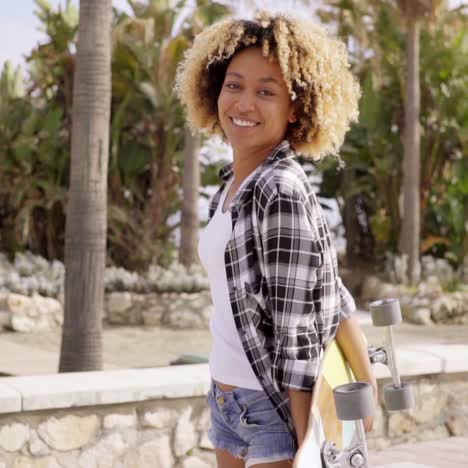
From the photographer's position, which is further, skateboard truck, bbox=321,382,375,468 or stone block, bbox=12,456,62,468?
stone block, bbox=12,456,62,468

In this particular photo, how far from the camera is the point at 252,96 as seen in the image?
83.1 inches

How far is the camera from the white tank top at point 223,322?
2039mm

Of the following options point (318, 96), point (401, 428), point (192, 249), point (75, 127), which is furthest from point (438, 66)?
point (318, 96)

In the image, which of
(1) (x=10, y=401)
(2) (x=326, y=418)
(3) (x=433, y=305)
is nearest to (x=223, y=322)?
(2) (x=326, y=418)

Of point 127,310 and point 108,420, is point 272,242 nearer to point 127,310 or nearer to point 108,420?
point 108,420

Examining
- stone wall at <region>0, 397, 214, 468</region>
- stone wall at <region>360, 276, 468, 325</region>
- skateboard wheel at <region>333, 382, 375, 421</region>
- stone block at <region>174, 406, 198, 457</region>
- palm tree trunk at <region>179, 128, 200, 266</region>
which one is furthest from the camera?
stone wall at <region>360, 276, 468, 325</region>

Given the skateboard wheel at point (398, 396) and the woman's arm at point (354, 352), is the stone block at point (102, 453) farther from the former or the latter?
the woman's arm at point (354, 352)

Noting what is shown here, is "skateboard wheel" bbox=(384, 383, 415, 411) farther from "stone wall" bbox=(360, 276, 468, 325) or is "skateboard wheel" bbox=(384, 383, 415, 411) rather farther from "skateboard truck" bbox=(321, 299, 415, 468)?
"stone wall" bbox=(360, 276, 468, 325)

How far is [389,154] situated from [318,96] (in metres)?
16.5

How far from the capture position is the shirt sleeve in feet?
6.18

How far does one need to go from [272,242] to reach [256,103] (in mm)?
373

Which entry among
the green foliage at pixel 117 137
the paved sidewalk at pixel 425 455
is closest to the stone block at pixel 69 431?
the paved sidewalk at pixel 425 455

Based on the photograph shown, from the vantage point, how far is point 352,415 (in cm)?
183

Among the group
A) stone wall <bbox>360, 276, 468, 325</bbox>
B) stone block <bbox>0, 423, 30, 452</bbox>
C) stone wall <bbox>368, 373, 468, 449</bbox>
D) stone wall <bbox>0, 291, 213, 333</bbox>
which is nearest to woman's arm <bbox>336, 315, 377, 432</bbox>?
stone block <bbox>0, 423, 30, 452</bbox>
